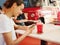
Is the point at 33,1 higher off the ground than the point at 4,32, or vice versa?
the point at 33,1

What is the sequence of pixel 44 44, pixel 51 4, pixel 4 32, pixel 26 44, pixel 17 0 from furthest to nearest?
1. pixel 51 4
2. pixel 26 44
3. pixel 44 44
4. pixel 17 0
5. pixel 4 32

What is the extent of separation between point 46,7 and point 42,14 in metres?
0.52

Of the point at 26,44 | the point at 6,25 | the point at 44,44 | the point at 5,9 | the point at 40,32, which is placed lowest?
the point at 26,44

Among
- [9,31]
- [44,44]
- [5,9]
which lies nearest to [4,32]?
[9,31]

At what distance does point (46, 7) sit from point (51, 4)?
0.57 feet

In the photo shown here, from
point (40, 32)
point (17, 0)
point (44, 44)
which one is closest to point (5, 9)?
point (17, 0)

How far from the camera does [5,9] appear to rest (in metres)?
1.75

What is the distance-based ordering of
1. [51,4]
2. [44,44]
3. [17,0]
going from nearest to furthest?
[17,0], [44,44], [51,4]

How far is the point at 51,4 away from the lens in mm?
4629

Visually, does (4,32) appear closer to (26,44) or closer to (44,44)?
(44,44)

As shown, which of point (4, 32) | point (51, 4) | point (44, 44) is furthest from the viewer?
point (51, 4)

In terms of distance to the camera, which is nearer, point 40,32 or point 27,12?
point 40,32

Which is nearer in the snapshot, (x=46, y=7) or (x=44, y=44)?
(x=44, y=44)

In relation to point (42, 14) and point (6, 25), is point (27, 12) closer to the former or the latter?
point (42, 14)
